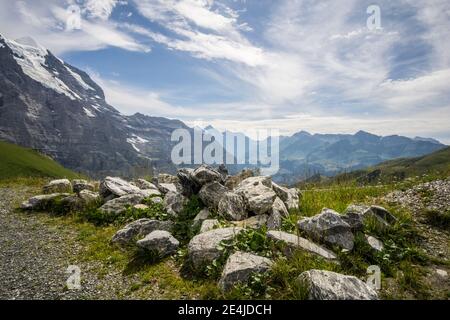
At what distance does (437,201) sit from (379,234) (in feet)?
17.3

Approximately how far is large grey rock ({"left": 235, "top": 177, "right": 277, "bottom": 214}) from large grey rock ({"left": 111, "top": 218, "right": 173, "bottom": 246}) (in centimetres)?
391

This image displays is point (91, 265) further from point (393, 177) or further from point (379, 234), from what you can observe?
point (393, 177)

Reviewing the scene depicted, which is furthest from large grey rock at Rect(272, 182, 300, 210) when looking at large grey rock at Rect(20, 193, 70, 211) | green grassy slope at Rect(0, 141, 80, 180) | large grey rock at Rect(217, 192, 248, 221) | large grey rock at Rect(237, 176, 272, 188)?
green grassy slope at Rect(0, 141, 80, 180)

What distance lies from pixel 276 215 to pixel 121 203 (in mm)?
9954

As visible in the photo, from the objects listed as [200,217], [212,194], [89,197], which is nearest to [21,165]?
[89,197]

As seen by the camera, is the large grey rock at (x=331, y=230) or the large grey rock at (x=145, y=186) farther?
the large grey rock at (x=145, y=186)

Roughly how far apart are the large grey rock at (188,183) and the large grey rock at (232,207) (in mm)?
2701

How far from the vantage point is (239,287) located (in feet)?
31.6

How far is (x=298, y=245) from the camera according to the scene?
11039 mm

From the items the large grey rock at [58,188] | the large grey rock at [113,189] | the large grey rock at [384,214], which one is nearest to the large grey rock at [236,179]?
the large grey rock at [113,189]

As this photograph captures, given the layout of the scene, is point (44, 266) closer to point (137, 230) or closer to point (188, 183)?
point (137, 230)

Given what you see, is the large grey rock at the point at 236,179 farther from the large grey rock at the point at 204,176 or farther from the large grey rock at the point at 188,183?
the large grey rock at the point at 188,183

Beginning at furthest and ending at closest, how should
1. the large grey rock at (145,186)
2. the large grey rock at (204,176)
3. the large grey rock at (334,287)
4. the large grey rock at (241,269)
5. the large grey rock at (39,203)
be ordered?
the large grey rock at (145,186), the large grey rock at (39,203), the large grey rock at (204,176), the large grey rock at (241,269), the large grey rock at (334,287)

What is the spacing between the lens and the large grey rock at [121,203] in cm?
1853
